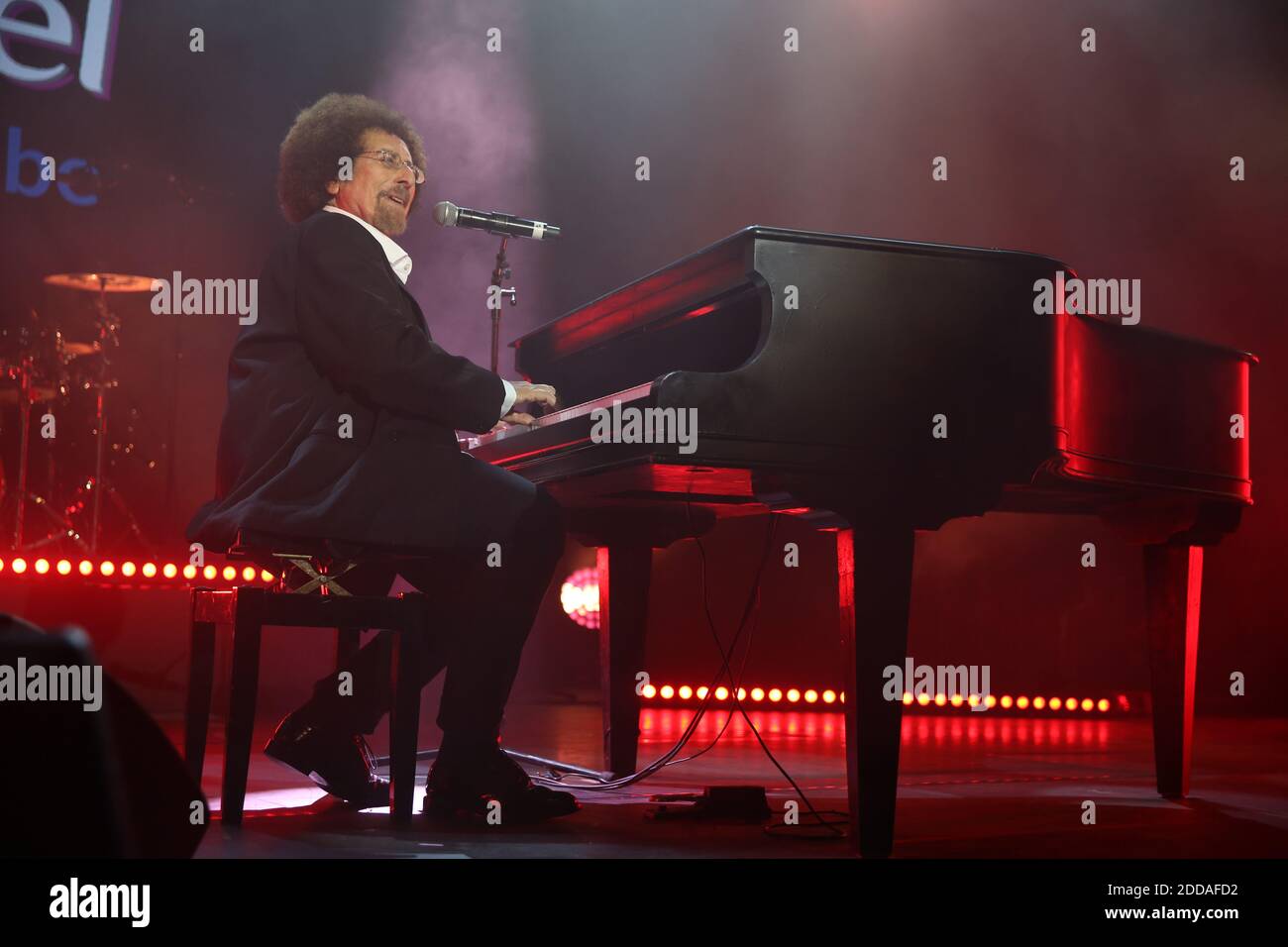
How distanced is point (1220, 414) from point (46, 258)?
17.7ft

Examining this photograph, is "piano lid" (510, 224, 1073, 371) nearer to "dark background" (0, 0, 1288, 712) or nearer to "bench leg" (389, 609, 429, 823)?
"bench leg" (389, 609, 429, 823)

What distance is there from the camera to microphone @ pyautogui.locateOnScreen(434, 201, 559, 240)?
2.98 m

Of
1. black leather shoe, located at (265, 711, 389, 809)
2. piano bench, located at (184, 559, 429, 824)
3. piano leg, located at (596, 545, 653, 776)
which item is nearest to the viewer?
piano bench, located at (184, 559, 429, 824)

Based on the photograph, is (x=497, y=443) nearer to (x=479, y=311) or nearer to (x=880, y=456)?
(x=880, y=456)

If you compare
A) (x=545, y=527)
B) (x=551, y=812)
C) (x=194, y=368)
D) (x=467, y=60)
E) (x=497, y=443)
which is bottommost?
(x=551, y=812)

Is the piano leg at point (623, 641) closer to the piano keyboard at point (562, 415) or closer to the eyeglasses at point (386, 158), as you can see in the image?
the piano keyboard at point (562, 415)

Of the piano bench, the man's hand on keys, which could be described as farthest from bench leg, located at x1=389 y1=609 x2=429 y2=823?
the man's hand on keys

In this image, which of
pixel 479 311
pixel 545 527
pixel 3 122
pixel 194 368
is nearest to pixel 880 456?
pixel 545 527

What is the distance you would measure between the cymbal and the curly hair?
11.0 feet

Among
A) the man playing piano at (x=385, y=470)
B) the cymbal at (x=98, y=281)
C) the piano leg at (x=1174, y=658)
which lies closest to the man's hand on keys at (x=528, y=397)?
the man playing piano at (x=385, y=470)

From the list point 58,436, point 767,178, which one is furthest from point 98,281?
point 767,178

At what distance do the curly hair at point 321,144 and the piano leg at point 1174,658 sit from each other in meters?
2.25
